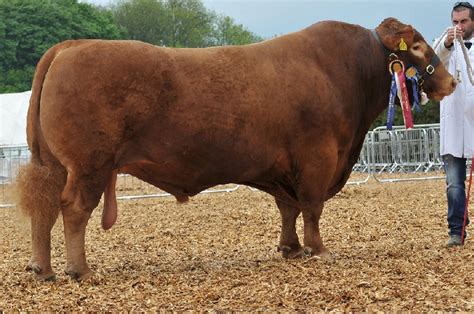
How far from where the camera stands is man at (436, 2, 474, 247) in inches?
310

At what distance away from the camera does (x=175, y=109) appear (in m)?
6.65

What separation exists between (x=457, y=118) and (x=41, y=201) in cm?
382

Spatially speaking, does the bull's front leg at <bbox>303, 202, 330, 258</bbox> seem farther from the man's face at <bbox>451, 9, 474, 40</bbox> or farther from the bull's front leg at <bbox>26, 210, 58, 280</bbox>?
the man's face at <bbox>451, 9, 474, 40</bbox>

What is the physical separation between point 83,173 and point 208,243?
291cm

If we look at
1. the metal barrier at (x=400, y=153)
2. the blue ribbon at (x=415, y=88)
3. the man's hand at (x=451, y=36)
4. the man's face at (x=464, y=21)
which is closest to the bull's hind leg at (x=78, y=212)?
the blue ribbon at (x=415, y=88)

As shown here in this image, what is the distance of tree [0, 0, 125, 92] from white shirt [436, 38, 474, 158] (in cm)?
4772

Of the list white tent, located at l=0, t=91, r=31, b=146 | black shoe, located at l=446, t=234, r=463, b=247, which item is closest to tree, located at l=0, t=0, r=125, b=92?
white tent, located at l=0, t=91, r=31, b=146

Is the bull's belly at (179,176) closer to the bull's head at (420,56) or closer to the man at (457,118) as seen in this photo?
the bull's head at (420,56)

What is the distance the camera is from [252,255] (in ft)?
26.2

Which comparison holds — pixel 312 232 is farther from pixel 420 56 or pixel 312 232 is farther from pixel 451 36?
pixel 451 36

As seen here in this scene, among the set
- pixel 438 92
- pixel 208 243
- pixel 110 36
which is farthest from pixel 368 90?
pixel 110 36

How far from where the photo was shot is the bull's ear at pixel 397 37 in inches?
299

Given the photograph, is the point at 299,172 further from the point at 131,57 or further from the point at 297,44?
the point at 131,57

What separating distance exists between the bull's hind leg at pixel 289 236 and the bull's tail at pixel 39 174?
205cm
